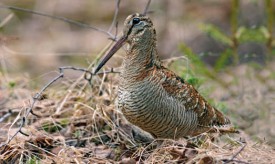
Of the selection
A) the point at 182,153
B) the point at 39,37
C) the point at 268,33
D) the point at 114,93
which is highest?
the point at 39,37

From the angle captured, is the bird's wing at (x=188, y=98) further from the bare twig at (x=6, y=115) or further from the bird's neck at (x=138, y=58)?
the bare twig at (x=6, y=115)

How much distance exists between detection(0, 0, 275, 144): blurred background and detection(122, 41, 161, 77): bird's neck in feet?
2.93

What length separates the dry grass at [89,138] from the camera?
5.68 meters

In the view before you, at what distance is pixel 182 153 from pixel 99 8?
925 centimetres

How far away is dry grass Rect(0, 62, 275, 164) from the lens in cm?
568

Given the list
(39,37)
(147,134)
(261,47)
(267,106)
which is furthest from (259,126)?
(39,37)

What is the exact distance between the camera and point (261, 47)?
1160cm

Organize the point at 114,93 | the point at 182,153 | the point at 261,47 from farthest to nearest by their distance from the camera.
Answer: the point at 261,47
the point at 114,93
the point at 182,153

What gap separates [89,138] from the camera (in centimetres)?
650

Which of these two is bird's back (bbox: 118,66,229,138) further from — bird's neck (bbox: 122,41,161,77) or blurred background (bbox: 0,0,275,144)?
blurred background (bbox: 0,0,275,144)

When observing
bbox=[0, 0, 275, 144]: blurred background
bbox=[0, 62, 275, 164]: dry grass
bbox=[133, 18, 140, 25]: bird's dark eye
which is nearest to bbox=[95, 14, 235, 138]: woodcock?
bbox=[133, 18, 140, 25]: bird's dark eye

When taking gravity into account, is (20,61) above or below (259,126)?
above

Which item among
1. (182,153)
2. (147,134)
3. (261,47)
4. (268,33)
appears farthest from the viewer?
(261,47)

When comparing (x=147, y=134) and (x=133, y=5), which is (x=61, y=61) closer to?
(x=133, y=5)
